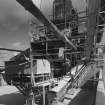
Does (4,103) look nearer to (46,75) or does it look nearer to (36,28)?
(46,75)

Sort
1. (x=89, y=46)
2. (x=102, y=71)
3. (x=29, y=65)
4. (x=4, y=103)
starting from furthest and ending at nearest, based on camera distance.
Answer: (x=4, y=103) → (x=102, y=71) → (x=29, y=65) → (x=89, y=46)

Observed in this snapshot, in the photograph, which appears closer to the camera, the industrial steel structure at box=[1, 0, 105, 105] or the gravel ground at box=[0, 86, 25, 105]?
the industrial steel structure at box=[1, 0, 105, 105]

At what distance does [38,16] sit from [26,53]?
3468mm

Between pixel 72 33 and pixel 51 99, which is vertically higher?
pixel 72 33

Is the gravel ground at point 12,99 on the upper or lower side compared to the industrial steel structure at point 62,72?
lower

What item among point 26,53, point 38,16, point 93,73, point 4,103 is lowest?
point 4,103

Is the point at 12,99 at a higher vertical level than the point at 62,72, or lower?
lower

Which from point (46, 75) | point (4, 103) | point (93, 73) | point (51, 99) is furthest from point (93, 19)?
point (4, 103)

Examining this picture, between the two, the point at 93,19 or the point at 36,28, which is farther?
the point at 36,28

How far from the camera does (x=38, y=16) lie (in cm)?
248

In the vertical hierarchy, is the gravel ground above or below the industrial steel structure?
below

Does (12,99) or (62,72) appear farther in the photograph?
(62,72)

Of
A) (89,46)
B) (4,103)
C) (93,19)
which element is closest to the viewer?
(93,19)

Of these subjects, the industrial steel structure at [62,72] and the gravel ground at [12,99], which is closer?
the industrial steel structure at [62,72]
